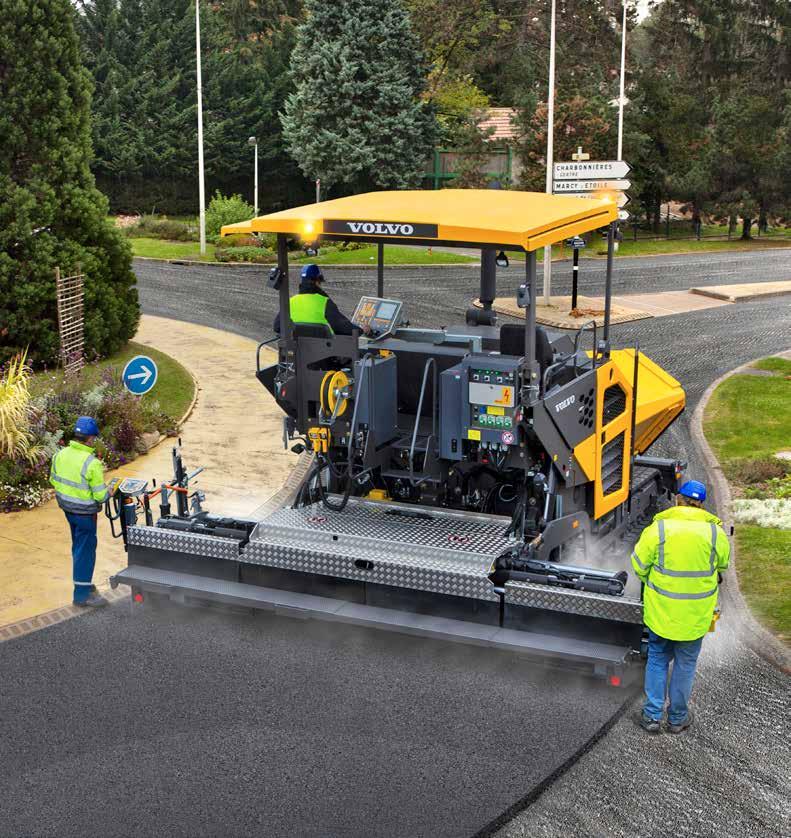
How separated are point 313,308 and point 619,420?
9.23ft

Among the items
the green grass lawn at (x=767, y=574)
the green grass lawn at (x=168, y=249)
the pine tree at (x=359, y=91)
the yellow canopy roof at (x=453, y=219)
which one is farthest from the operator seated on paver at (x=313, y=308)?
the pine tree at (x=359, y=91)

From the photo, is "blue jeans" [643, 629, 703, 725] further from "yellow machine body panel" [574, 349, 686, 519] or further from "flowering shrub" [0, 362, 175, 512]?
"flowering shrub" [0, 362, 175, 512]

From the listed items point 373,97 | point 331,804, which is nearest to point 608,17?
point 373,97

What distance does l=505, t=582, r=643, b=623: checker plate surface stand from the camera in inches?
310

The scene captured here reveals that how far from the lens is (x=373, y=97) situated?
140 ft

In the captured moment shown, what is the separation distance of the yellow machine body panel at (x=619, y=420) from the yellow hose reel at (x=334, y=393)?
6.27 feet

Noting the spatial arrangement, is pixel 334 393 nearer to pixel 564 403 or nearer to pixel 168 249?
pixel 564 403

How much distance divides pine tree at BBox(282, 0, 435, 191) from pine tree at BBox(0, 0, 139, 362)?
24.8 m

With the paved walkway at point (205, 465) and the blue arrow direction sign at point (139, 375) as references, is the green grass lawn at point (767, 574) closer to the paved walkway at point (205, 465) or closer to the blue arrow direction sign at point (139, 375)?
the paved walkway at point (205, 465)

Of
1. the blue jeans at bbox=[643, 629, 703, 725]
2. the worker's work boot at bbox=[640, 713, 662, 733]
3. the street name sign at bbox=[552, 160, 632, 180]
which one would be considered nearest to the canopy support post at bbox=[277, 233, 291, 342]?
the blue jeans at bbox=[643, 629, 703, 725]

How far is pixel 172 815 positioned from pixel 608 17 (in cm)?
5491

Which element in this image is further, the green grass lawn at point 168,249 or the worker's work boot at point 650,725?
the green grass lawn at point 168,249

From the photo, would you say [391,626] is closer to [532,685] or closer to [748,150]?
[532,685]

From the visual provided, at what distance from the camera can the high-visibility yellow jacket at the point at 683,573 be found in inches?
295
